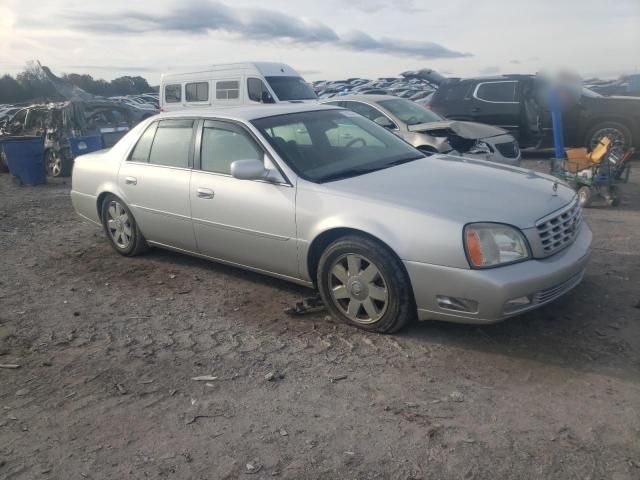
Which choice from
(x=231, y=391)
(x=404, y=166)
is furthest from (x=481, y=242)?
(x=231, y=391)

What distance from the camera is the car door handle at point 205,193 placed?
480cm

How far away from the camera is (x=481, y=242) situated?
352 centimetres

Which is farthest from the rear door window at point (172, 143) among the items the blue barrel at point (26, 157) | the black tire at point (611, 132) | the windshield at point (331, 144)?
the black tire at point (611, 132)

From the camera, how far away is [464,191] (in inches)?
157

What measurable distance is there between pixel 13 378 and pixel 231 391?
1495 millimetres

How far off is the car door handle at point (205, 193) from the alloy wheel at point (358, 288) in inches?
53.7

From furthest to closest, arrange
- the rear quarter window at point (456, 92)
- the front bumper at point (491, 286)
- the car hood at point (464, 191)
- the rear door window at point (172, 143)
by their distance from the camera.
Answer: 1. the rear quarter window at point (456, 92)
2. the rear door window at point (172, 143)
3. the car hood at point (464, 191)
4. the front bumper at point (491, 286)

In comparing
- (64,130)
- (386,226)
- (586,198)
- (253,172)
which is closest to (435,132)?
(586,198)

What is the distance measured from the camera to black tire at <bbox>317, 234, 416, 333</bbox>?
12.3ft

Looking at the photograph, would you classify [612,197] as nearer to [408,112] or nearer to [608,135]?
[408,112]

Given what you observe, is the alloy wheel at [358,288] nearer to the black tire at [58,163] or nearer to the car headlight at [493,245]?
the car headlight at [493,245]

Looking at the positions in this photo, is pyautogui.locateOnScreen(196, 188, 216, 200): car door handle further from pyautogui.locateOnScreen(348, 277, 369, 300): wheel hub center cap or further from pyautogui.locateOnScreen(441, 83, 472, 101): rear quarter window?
pyautogui.locateOnScreen(441, 83, 472, 101): rear quarter window

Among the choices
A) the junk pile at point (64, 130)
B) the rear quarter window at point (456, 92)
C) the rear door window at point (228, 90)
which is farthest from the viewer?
the rear door window at point (228, 90)

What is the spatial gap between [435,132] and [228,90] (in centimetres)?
607
